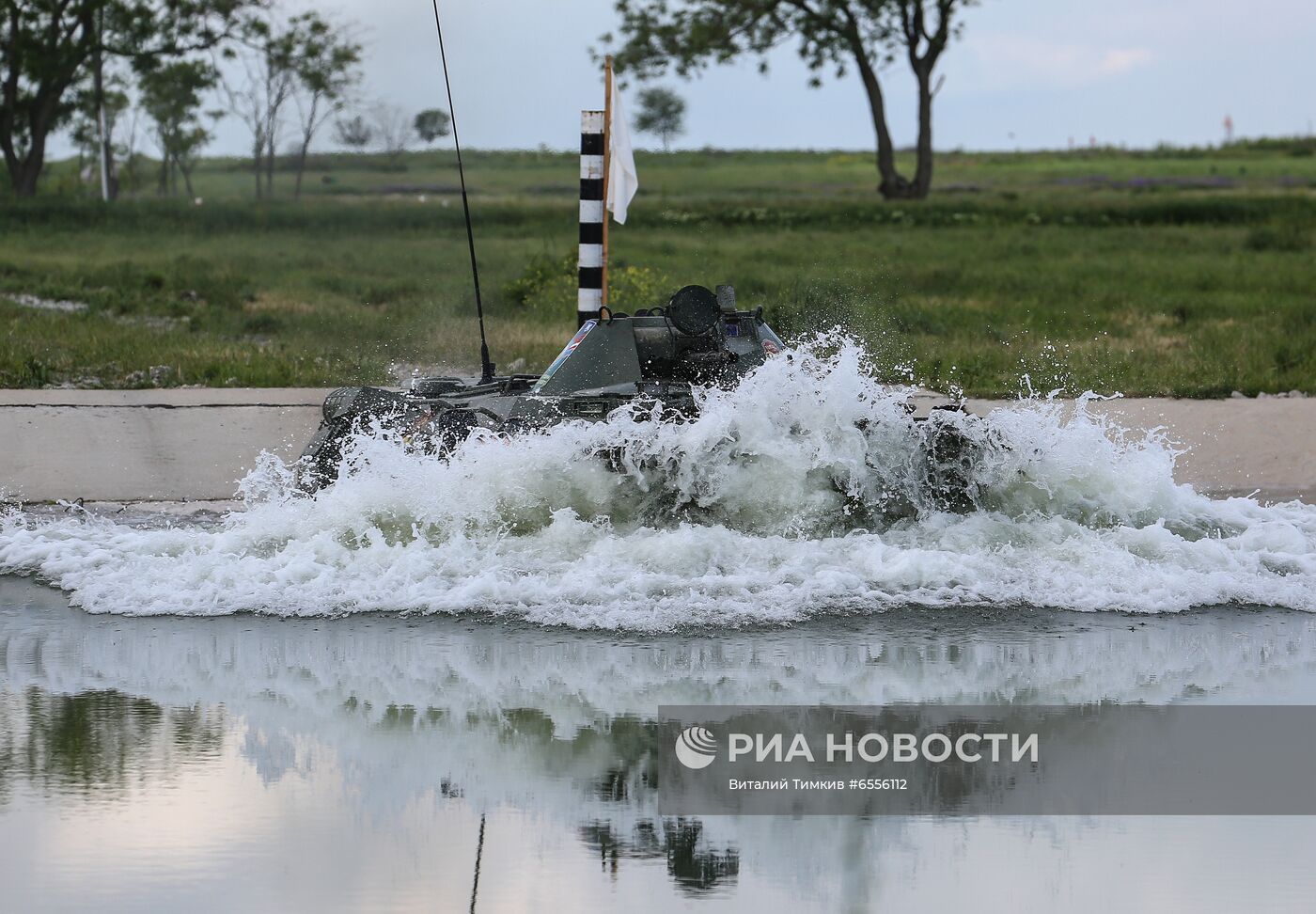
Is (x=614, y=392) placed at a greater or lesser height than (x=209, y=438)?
greater

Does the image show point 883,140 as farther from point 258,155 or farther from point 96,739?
point 96,739

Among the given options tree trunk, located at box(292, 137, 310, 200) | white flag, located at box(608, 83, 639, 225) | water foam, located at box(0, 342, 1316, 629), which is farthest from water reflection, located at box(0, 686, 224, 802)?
tree trunk, located at box(292, 137, 310, 200)

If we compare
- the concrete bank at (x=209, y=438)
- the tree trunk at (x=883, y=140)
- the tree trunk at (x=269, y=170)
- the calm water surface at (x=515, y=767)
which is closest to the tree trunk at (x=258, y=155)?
the tree trunk at (x=269, y=170)

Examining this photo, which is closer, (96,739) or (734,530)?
(96,739)

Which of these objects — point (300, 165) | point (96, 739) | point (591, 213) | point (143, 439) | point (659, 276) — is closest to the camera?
point (96, 739)

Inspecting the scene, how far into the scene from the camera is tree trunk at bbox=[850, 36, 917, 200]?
143ft

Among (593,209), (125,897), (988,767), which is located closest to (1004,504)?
(988,767)

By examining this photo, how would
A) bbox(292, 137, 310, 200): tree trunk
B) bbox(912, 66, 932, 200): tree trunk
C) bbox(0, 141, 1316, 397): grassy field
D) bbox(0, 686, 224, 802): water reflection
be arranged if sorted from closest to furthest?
bbox(0, 686, 224, 802): water reflection
bbox(0, 141, 1316, 397): grassy field
bbox(292, 137, 310, 200): tree trunk
bbox(912, 66, 932, 200): tree trunk

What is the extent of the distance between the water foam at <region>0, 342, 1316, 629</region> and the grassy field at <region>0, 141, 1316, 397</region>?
4980 mm

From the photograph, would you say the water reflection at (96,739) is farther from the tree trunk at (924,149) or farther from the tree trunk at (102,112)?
the tree trunk at (924,149)

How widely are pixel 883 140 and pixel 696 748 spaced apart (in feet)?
126

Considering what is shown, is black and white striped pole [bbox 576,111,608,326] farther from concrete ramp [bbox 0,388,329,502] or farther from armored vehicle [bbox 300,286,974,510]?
armored vehicle [bbox 300,286,974,510]

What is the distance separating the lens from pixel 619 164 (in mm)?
15430

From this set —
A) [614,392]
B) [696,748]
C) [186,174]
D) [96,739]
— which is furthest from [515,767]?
[186,174]
